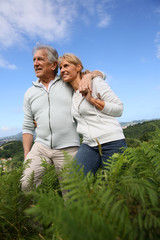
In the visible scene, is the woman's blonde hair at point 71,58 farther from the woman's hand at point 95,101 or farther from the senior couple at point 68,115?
the woman's hand at point 95,101

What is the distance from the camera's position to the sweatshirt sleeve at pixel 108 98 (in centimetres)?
256

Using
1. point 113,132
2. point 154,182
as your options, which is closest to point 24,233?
point 154,182

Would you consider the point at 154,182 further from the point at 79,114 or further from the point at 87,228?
the point at 79,114

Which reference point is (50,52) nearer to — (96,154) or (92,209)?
(96,154)

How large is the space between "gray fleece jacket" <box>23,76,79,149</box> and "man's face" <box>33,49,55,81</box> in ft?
0.69

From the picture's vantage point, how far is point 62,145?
3252 millimetres

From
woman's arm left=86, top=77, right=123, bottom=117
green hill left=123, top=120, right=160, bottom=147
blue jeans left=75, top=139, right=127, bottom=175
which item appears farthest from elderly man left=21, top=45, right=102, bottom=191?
green hill left=123, top=120, right=160, bottom=147

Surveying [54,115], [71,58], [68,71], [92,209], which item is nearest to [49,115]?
[54,115]

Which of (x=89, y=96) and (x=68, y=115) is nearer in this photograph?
(x=89, y=96)

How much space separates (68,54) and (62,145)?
5.47ft

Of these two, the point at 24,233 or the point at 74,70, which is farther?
the point at 74,70

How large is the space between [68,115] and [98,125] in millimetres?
825

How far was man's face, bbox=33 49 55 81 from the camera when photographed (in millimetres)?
3518

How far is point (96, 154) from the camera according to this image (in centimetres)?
257
